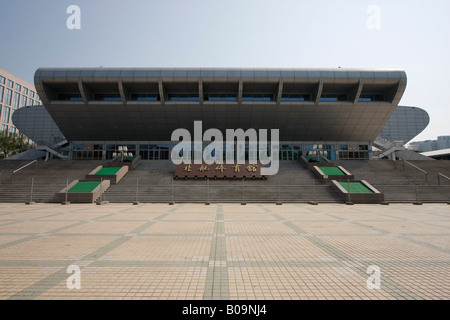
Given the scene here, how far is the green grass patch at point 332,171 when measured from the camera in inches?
1087

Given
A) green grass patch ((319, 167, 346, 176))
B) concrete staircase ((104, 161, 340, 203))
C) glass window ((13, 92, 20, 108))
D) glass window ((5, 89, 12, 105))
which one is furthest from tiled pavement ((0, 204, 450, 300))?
glass window ((13, 92, 20, 108))

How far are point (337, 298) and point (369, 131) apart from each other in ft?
141

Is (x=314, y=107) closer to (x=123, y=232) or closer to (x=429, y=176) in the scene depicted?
(x=429, y=176)

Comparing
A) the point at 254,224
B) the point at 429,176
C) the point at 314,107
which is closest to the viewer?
the point at 254,224

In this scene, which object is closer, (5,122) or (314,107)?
(314,107)

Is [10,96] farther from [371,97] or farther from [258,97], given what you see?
[371,97]

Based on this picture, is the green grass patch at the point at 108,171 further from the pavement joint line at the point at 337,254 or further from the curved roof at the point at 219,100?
the pavement joint line at the point at 337,254

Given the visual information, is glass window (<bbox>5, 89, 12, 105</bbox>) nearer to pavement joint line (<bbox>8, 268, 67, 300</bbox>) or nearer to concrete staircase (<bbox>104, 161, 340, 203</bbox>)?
concrete staircase (<bbox>104, 161, 340, 203</bbox>)

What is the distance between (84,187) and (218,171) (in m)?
14.1

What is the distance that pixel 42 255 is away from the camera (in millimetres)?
6277

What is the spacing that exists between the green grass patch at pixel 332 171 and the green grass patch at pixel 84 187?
84.3 ft

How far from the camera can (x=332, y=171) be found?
94.0 feet

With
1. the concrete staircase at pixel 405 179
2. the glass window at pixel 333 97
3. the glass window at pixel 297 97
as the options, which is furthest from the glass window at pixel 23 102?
the concrete staircase at pixel 405 179

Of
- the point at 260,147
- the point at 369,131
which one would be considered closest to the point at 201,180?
the point at 260,147
